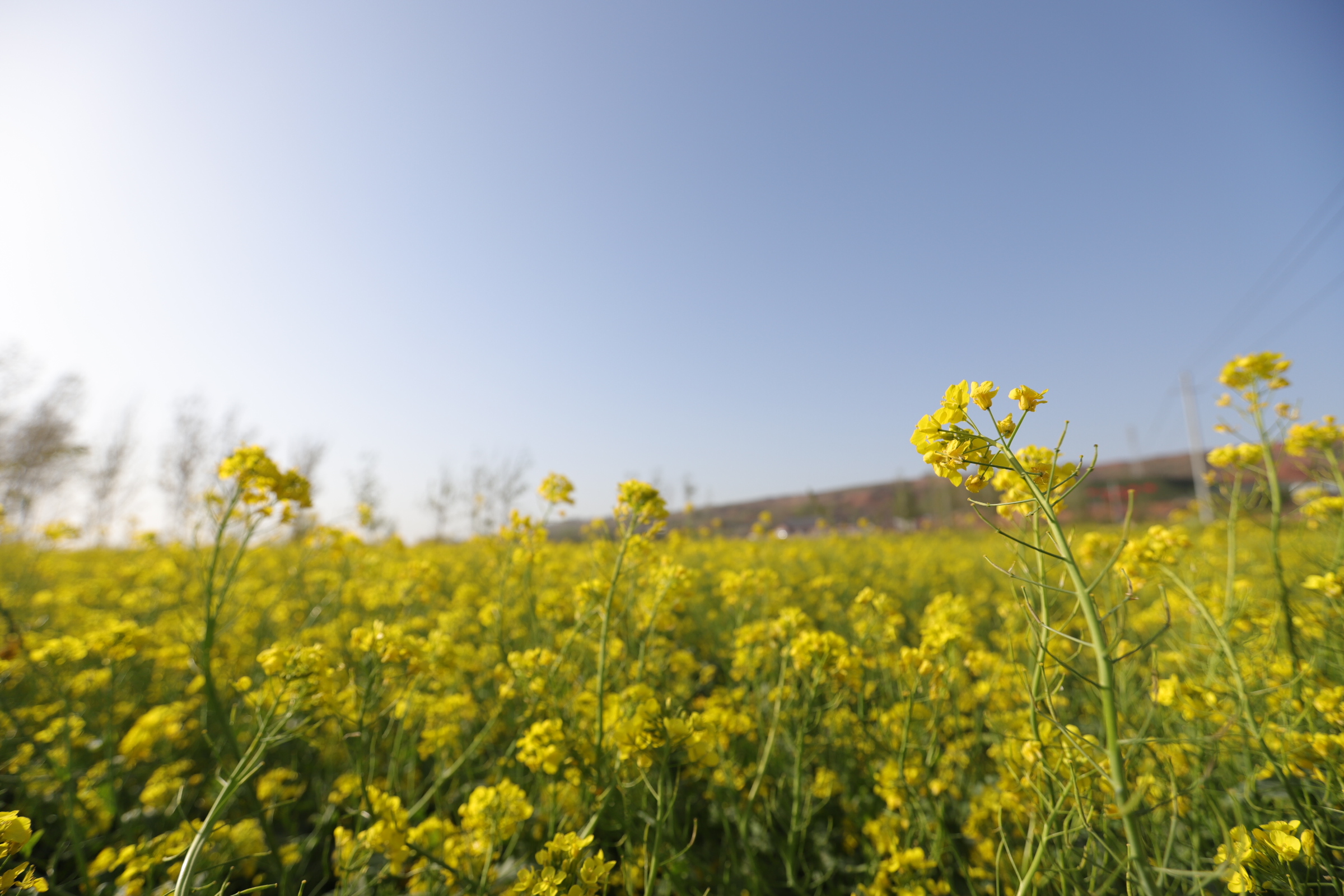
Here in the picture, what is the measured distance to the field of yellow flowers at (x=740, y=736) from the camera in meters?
1.26

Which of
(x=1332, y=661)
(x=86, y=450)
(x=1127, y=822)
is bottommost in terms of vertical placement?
(x=1332, y=661)

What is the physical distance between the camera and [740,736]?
2.69 m

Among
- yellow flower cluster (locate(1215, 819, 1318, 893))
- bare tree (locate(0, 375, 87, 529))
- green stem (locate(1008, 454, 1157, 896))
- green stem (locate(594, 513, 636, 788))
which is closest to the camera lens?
green stem (locate(1008, 454, 1157, 896))

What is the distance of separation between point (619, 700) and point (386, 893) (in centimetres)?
97

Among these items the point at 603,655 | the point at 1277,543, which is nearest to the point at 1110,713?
the point at 603,655

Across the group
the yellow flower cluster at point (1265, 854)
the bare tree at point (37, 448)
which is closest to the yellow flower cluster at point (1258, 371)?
the yellow flower cluster at point (1265, 854)

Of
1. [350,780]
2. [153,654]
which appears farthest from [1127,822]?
[153,654]

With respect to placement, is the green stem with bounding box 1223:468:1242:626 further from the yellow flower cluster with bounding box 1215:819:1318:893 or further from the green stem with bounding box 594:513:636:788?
the green stem with bounding box 594:513:636:788

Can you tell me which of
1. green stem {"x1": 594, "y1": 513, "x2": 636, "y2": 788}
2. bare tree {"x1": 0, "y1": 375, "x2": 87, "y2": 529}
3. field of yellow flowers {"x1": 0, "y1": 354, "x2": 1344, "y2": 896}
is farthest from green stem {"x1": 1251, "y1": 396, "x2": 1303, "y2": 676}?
bare tree {"x1": 0, "y1": 375, "x2": 87, "y2": 529}

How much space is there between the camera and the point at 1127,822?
796 millimetres

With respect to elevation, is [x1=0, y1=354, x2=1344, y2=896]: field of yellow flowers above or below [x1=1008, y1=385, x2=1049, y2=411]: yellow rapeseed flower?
below

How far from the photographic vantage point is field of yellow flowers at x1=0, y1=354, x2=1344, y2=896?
1263 millimetres

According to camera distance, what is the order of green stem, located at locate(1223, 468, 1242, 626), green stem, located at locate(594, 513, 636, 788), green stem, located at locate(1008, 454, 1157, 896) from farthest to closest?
1. green stem, located at locate(1223, 468, 1242, 626)
2. green stem, located at locate(594, 513, 636, 788)
3. green stem, located at locate(1008, 454, 1157, 896)

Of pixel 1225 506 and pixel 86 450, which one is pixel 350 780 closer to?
pixel 1225 506
